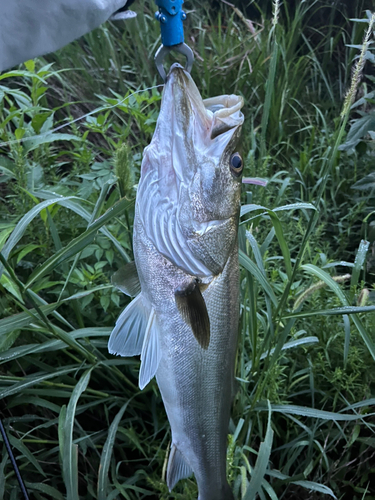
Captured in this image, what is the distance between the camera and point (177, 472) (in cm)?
110

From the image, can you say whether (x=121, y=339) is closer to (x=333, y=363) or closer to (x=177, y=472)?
(x=177, y=472)

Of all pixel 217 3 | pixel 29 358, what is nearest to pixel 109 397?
pixel 29 358

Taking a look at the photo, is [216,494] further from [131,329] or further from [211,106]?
A: [211,106]

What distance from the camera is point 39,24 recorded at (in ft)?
2.22

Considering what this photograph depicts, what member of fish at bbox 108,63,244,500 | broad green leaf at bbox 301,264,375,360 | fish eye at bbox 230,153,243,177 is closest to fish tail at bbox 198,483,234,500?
fish at bbox 108,63,244,500

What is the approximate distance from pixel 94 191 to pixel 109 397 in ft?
2.90

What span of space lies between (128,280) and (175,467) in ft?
1.75

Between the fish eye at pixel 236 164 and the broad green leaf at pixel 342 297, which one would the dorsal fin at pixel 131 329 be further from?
the broad green leaf at pixel 342 297

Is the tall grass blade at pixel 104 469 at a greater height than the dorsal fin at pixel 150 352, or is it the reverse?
the dorsal fin at pixel 150 352

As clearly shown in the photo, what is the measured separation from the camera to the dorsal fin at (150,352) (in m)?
0.89

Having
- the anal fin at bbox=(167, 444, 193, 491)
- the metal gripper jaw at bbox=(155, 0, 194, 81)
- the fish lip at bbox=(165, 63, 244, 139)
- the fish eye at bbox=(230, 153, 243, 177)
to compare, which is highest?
the metal gripper jaw at bbox=(155, 0, 194, 81)

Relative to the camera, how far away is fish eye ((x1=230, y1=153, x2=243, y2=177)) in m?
0.90

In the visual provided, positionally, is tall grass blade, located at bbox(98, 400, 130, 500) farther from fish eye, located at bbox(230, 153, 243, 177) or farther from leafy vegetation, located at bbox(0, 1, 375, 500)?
fish eye, located at bbox(230, 153, 243, 177)

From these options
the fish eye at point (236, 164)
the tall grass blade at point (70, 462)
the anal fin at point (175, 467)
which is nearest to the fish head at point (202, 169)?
the fish eye at point (236, 164)
